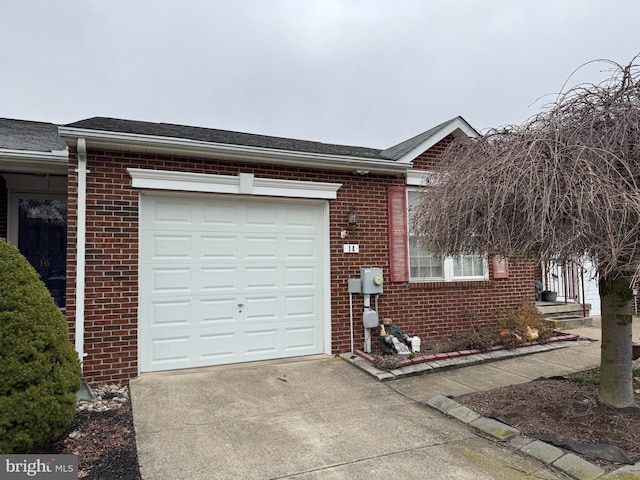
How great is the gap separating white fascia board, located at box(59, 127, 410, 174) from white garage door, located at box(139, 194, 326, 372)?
2.07 ft

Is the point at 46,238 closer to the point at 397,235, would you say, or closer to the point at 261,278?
the point at 261,278

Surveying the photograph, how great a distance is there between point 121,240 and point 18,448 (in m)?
2.67

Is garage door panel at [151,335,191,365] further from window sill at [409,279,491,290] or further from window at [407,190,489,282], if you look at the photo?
window at [407,190,489,282]

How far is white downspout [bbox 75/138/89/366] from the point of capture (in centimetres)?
458

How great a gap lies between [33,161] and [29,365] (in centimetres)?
342

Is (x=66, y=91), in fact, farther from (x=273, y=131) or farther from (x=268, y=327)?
(x=268, y=327)

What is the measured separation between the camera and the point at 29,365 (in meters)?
2.77

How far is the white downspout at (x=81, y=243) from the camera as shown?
4.58 metres

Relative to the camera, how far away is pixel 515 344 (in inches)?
248

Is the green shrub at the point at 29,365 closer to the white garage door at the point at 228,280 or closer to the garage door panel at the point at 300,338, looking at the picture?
the white garage door at the point at 228,280

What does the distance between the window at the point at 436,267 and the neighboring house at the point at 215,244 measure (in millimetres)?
27

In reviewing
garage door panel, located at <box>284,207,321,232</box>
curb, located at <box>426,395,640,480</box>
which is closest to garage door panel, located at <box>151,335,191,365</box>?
garage door panel, located at <box>284,207,321,232</box>

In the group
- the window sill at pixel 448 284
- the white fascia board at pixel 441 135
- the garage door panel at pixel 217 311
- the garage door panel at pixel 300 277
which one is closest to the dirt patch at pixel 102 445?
the garage door panel at pixel 217 311

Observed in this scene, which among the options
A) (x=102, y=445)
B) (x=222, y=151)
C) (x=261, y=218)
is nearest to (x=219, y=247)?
(x=261, y=218)
